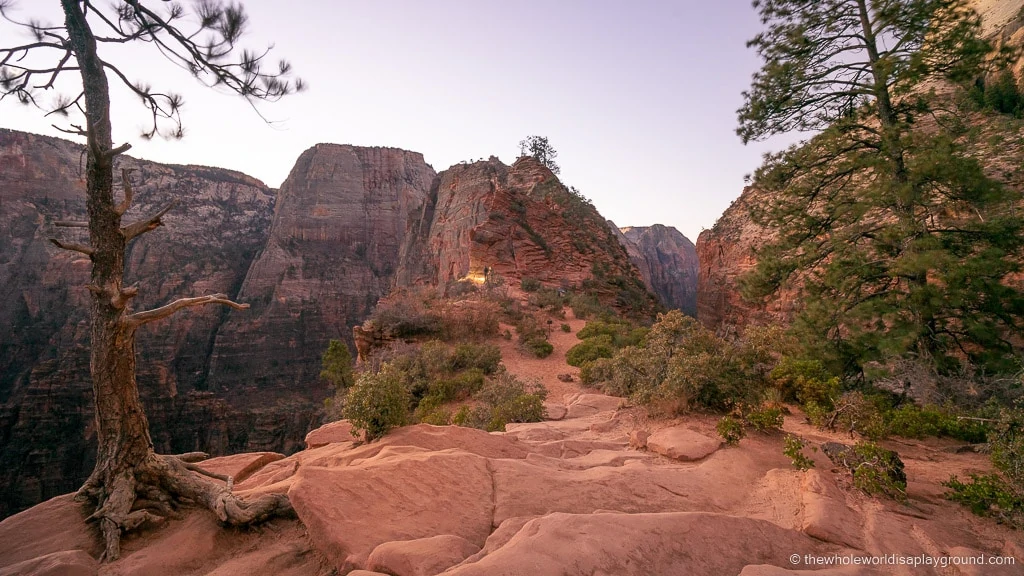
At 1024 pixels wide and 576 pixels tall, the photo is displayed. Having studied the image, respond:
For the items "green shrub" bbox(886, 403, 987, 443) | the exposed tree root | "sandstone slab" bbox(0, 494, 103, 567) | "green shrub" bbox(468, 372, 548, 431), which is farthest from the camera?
"green shrub" bbox(468, 372, 548, 431)

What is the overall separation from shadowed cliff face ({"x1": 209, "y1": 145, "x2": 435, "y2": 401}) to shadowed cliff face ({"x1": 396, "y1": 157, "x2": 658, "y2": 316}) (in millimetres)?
9979

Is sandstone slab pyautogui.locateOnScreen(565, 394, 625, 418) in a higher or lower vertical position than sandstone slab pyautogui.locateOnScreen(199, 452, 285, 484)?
higher

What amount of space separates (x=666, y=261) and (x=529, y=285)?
52135mm

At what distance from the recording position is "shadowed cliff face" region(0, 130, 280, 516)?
27.0 metres

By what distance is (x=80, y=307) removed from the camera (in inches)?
1519

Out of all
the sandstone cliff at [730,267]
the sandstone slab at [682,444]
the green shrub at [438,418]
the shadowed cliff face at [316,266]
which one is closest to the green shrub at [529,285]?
the sandstone cliff at [730,267]

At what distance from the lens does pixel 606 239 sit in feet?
94.6

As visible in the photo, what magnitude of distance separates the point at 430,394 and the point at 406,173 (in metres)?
55.7

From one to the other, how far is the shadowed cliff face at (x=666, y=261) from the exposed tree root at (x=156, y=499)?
59.2 meters

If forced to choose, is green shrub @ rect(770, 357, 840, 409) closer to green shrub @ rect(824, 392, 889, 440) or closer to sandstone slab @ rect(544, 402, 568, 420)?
green shrub @ rect(824, 392, 889, 440)

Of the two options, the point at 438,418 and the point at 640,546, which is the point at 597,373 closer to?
the point at 438,418

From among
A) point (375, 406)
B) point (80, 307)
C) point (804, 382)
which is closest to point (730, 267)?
point (804, 382)

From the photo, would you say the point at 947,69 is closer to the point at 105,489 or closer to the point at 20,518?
the point at 105,489

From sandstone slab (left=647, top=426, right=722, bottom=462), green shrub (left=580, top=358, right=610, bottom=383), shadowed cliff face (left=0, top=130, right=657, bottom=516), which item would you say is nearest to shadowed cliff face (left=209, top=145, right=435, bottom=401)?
shadowed cliff face (left=0, top=130, right=657, bottom=516)
